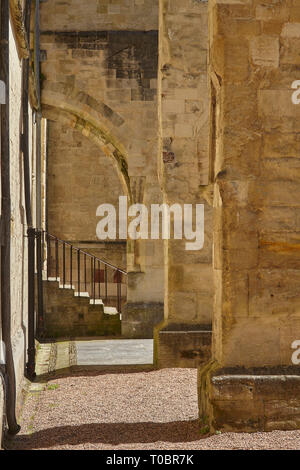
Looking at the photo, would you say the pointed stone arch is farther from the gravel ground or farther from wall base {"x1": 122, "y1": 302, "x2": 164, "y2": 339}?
the gravel ground

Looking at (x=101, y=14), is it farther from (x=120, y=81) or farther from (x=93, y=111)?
(x=93, y=111)

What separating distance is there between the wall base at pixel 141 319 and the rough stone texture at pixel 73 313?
2.21 ft

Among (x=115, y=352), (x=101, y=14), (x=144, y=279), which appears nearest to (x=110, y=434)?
(x=115, y=352)

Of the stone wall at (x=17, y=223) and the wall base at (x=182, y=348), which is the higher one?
the stone wall at (x=17, y=223)

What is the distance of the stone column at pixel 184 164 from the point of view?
7906 mm

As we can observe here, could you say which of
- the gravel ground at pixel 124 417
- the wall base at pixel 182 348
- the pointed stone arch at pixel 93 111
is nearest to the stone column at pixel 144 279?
the pointed stone arch at pixel 93 111

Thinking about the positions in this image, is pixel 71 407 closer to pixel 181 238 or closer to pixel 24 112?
pixel 181 238

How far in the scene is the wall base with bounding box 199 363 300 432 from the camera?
4.54 meters

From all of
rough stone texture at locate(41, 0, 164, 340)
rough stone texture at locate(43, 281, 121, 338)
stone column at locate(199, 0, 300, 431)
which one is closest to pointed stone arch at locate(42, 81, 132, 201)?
rough stone texture at locate(41, 0, 164, 340)

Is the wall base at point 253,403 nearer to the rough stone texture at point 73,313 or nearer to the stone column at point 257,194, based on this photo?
Answer: the stone column at point 257,194

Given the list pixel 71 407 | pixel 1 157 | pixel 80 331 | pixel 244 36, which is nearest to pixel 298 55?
pixel 244 36

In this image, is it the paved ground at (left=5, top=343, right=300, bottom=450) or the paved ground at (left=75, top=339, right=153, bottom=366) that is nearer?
the paved ground at (left=5, top=343, right=300, bottom=450)

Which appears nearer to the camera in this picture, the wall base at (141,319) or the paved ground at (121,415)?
the paved ground at (121,415)

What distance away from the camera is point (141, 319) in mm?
10914
